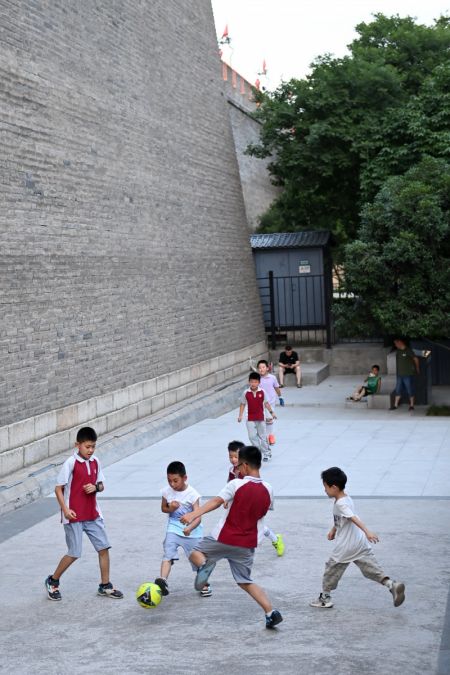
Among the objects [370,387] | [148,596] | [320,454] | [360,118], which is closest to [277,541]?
[148,596]

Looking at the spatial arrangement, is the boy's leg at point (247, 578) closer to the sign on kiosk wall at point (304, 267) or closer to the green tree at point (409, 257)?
the green tree at point (409, 257)

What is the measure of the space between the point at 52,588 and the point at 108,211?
337 inches

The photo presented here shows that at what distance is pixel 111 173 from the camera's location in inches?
612

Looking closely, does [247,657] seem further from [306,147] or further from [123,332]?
[306,147]

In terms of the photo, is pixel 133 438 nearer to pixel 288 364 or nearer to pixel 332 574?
pixel 332 574

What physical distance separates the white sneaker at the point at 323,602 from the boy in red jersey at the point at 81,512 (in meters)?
1.52

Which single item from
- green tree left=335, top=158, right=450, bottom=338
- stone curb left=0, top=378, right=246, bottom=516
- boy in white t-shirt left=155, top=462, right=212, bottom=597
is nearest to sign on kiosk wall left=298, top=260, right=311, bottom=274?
stone curb left=0, top=378, right=246, bottom=516

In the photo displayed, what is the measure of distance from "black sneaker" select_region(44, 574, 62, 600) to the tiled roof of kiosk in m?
17.5

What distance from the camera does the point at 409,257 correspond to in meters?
17.7

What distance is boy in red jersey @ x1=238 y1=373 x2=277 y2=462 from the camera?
12.9 meters

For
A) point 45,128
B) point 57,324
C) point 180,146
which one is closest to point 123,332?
point 57,324

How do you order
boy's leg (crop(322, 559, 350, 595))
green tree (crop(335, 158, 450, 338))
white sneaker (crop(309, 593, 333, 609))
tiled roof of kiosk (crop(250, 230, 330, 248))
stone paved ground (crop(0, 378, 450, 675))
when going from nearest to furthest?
stone paved ground (crop(0, 378, 450, 675)), boy's leg (crop(322, 559, 350, 595)), white sneaker (crop(309, 593, 333, 609)), green tree (crop(335, 158, 450, 338)), tiled roof of kiosk (crop(250, 230, 330, 248))

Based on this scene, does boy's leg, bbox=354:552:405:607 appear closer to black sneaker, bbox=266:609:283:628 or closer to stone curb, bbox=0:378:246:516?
black sneaker, bbox=266:609:283:628

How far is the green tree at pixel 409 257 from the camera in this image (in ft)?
58.2
